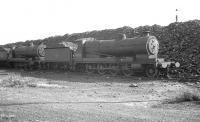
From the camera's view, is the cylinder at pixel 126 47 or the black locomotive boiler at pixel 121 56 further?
the cylinder at pixel 126 47

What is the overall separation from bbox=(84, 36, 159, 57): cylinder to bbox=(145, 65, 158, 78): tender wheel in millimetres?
1096

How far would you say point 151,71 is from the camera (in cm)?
1934

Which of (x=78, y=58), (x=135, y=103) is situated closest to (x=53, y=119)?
(x=135, y=103)

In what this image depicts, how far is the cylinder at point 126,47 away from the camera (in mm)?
19406

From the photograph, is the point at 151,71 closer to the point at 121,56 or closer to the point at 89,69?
the point at 121,56

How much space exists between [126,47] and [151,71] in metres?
2.72

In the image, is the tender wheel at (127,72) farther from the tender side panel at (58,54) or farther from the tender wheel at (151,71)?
the tender side panel at (58,54)

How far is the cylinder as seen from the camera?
1941cm

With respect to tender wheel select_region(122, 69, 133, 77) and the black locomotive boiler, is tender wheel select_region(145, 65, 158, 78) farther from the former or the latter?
tender wheel select_region(122, 69, 133, 77)

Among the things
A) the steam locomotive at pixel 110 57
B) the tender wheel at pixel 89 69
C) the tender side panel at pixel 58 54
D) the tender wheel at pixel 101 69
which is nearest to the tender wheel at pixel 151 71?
the steam locomotive at pixel 110 57

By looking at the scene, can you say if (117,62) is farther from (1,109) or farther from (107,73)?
(1,109)

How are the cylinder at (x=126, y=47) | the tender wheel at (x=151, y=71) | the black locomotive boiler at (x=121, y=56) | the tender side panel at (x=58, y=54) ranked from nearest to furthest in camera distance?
the tender wheel at (x=151, y=71)
the black locomotive boiler at (x=121, y=56)
the cylinder at (x=126, y=47)
the tender side panel at (x=58, y=54)

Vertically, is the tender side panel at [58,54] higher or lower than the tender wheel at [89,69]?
higher

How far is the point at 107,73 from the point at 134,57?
3045mm
